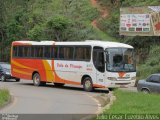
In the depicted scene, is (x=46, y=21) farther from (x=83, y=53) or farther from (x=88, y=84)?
(x=88, y=84)

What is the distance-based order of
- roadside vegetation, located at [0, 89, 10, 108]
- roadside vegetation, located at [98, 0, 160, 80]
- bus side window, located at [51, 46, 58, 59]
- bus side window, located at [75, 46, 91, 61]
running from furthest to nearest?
roadside vegetation, located at [98, 0, 160, 80] < bus side window, located at [51, 46, 58, 59] < bus side window, located at [75, 46, 91, 61] < roadside vegetation, located at [0, 89, 10, 108]

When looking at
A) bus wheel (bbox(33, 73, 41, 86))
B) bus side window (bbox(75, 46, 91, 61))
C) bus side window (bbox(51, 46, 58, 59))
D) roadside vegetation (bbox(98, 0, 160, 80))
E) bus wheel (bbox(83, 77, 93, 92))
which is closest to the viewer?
bus wheel (bbox(83, 77, 93, 92))

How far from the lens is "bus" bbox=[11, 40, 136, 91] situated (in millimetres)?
29406

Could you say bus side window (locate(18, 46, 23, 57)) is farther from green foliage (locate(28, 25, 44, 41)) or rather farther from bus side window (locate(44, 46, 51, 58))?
green foliage (locate(28, 25, 44, 41))

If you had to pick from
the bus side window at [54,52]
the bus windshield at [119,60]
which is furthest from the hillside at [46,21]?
the bus windshield at [119,60]

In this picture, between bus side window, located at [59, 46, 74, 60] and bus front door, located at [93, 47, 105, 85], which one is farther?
bus side window, located at [59, 46, 74, 60]

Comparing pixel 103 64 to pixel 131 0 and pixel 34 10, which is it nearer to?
pixel 131 0

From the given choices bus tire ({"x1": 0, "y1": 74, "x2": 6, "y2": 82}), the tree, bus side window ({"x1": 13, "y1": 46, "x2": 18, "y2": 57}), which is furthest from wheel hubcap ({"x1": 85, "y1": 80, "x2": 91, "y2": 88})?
the tree

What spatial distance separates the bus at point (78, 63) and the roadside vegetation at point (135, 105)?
904cm

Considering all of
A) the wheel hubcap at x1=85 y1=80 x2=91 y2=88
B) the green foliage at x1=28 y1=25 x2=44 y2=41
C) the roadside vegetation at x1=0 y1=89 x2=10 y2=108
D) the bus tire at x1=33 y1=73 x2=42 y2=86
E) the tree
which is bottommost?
the bus tire at x1=33 y1=73 x2=42 y2=86

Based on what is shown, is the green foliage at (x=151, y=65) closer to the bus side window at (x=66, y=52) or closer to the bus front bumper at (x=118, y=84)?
the bus side window at (x=66, y=52)

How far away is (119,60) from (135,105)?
1312 cm

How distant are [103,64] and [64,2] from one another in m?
33.3

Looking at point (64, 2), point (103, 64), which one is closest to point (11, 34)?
point (64, 2)
